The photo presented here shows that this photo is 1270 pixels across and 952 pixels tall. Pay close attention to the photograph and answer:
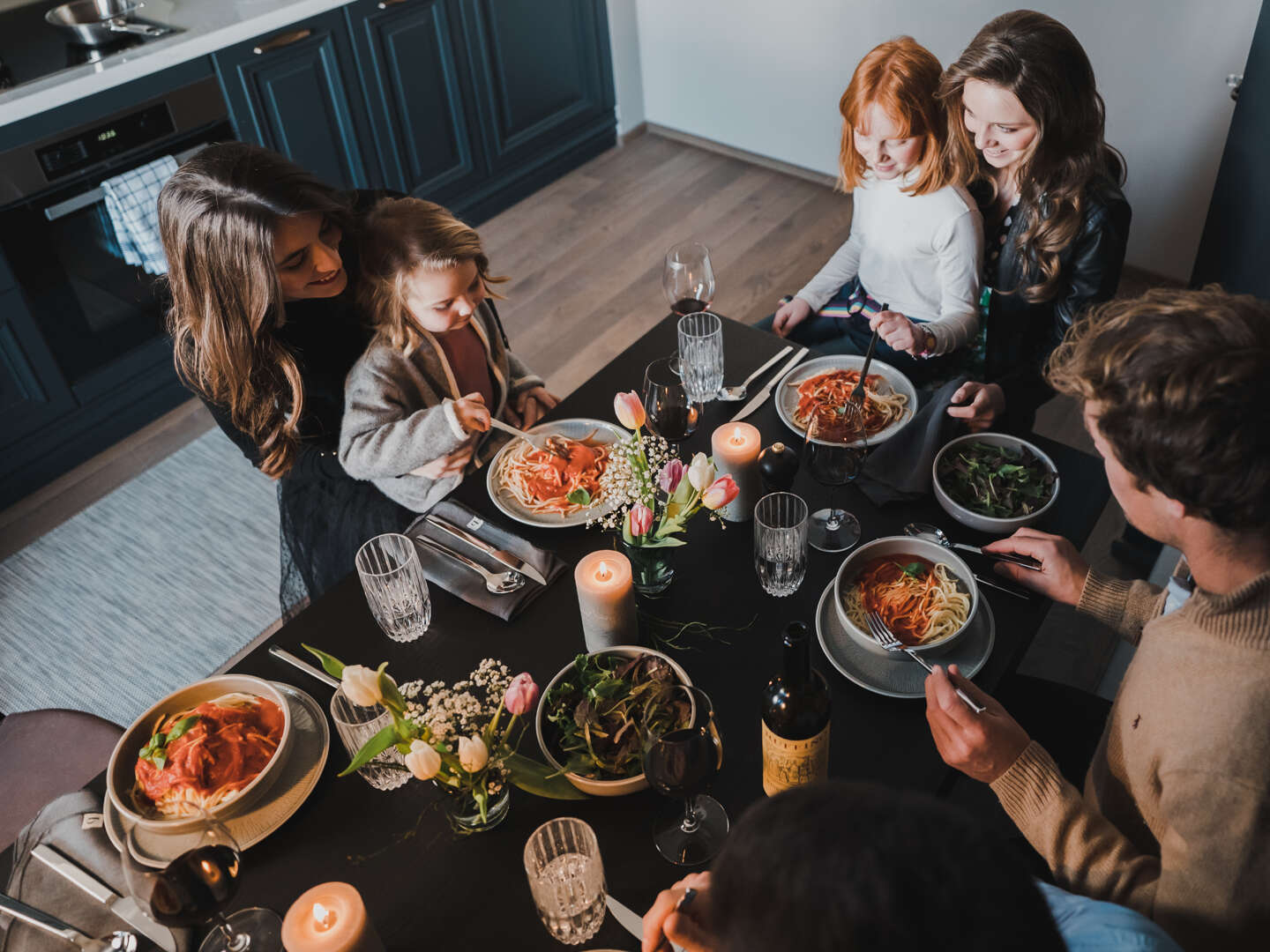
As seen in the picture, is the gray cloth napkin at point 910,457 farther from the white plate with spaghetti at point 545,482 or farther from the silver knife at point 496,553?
the silver knife at point 496,553

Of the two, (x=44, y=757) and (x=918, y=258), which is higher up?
(x=918, y=258)

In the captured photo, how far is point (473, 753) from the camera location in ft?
3.36

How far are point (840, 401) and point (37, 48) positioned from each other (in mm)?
2775

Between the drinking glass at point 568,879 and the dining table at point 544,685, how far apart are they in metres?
0.03

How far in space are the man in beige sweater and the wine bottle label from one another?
0.59 feet

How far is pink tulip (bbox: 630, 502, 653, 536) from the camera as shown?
1.27 meters

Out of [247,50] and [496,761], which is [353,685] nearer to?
[496,761]

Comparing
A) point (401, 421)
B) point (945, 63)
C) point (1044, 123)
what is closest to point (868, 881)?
point (401, 421)

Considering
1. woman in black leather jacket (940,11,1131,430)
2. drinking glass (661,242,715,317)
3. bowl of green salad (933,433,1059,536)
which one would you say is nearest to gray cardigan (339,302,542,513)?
drinking glass (661,242,715,317)

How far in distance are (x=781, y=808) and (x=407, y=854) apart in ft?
2.22

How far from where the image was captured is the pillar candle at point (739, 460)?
1486mm

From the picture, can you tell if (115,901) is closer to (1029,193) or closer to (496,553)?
(496,553)

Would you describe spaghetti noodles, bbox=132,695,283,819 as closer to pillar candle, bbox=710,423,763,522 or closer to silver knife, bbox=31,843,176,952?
silver knife, bbox=31,843,176,952

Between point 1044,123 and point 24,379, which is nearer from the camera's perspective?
point 1044,123
